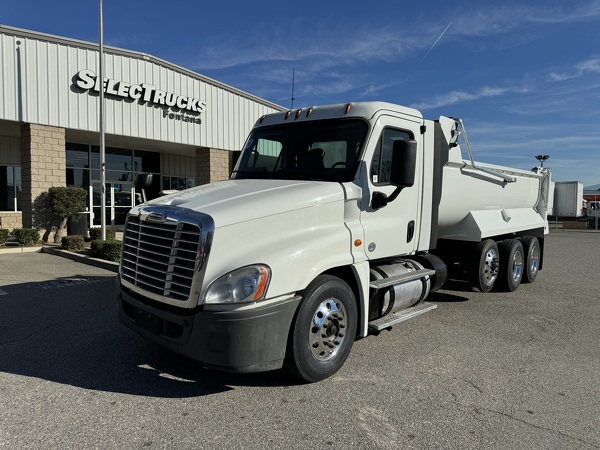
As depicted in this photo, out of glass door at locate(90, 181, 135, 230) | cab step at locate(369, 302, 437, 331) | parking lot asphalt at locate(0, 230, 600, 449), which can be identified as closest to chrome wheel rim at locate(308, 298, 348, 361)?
parking lot asphalt at locate(0, 230, 600, 449)

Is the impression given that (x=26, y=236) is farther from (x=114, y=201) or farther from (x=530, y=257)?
(x=530, y=257)

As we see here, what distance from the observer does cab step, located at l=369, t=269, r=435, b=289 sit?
4.46 metres

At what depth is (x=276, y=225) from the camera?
3.65m

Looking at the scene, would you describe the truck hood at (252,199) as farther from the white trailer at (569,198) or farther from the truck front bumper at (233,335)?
the white trailer at (569,198)

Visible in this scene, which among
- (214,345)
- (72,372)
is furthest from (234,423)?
(72,372)

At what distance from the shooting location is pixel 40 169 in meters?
14.1

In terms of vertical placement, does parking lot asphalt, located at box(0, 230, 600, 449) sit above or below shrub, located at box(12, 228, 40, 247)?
below

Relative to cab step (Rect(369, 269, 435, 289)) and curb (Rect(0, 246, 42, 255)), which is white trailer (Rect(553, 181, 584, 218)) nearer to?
cab step (Rect(369, 269, 435, 289))

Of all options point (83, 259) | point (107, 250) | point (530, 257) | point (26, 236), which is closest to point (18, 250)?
point (26, 236)

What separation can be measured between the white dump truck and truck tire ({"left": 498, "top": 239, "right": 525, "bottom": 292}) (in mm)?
2538

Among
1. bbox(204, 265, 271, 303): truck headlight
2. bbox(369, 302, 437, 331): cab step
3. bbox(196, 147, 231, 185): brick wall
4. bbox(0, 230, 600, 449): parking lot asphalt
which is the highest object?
bbox(196, 147, 231, 185): brick wall

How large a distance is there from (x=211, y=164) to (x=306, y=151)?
15.1 meters

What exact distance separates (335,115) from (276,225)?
1696 millimetres

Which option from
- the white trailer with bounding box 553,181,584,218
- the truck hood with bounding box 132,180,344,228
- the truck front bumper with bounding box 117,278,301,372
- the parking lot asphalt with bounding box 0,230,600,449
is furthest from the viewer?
the white trailer with bounding box 553,181,584,218
